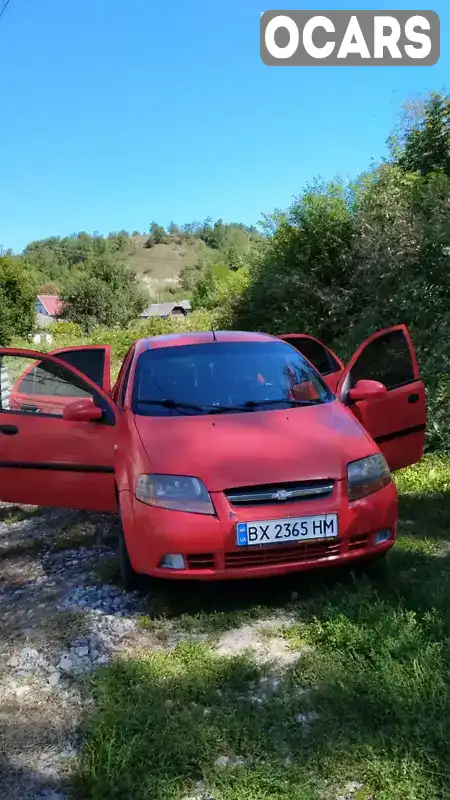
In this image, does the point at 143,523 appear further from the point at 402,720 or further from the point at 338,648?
the point at 402,720

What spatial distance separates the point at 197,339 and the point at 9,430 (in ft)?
5.16

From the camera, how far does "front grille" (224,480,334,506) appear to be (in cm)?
327

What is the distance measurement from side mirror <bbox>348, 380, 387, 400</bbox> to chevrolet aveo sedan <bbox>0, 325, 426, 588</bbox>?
0.02 m

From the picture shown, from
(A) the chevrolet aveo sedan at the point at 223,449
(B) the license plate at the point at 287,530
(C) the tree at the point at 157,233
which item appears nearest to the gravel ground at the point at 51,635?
(A) the chevrolet aveo sedan at the point at 223,449

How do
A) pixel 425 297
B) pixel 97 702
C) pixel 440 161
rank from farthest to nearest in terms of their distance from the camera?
1. pixel 440 161
2. pixel 425 297
3. pixel 97 702

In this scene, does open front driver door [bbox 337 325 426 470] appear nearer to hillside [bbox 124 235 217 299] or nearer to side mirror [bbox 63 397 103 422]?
side mirror [bbox 63 397 103 422]

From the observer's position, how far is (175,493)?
3338 millimetres

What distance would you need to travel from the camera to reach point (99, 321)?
44938 millimetres

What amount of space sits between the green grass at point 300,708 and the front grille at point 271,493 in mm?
613

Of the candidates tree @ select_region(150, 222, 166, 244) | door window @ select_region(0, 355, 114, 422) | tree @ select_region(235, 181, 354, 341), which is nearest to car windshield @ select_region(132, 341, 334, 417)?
door window @ select_region(0, 355, 114, 422)

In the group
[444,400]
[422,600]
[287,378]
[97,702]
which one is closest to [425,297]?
[444,400]

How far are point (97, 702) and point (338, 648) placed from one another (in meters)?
1.13

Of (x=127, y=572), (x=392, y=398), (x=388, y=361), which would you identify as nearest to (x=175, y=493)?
(x=127, y=572)

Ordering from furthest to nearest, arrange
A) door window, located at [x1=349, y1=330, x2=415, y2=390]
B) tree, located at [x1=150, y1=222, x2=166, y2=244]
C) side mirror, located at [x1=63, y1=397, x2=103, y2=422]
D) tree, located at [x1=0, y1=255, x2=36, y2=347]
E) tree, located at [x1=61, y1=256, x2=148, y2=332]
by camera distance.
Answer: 1. tree, located at [x1=150, y1=222, x2=166, y2=244]
2. tree, located at [x1=61, y1=256, x2=148, y2=332]
3. tree, located at [x1=0, y1=255, x2=36, y2=347]
4. door window, located at [x1=349, y1=330, x2=415, y2=390]
5. side mirror, located at [x1=63, y1=397, x2=103, y2=422]
